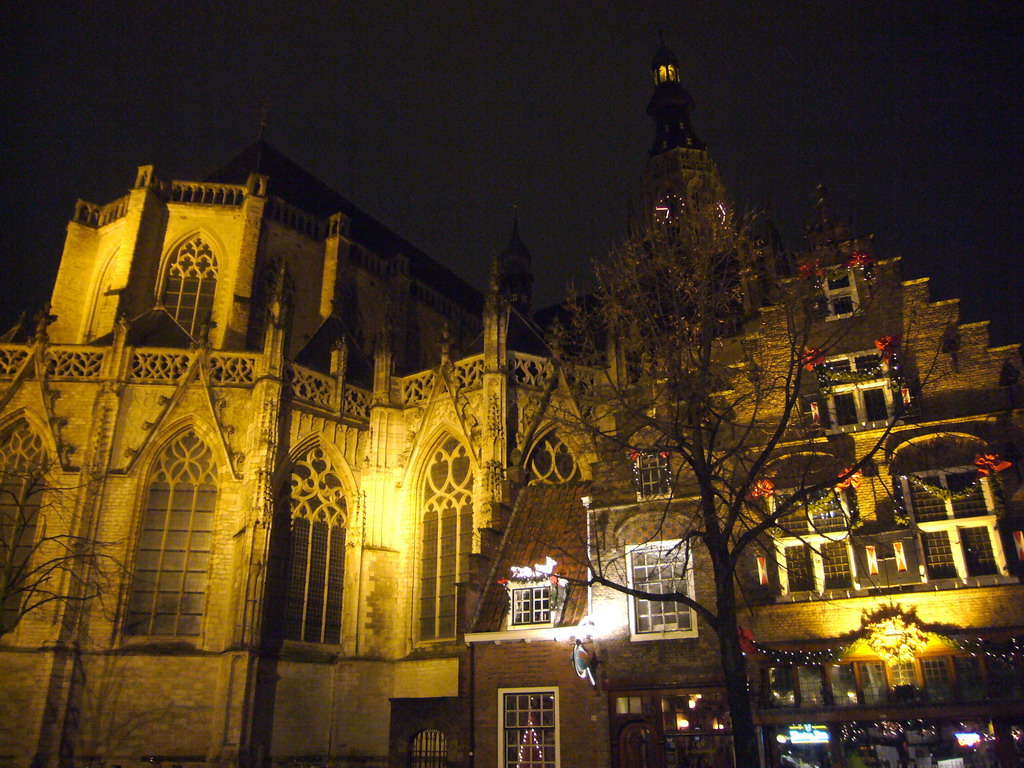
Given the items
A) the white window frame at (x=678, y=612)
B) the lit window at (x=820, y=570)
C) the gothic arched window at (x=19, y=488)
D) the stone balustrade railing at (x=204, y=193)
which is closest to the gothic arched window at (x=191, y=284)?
the stone balustrade railing at (x=204, y=193)

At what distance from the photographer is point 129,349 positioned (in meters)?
22.3

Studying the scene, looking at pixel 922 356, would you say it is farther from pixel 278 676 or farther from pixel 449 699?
pixel 278 676

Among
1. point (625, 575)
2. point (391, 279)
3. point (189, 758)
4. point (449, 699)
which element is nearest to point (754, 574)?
A: point (625, 575)

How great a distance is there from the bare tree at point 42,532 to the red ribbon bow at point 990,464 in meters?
18.0

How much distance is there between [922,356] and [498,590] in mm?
9322

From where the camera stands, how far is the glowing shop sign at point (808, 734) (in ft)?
43.5

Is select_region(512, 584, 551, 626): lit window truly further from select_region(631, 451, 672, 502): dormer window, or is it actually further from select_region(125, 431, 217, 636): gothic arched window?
select_region(125, 431, 217, 636): gothic arched window

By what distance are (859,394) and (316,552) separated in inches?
562

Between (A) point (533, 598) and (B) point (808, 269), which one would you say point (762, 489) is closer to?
(B) point (808, 269)


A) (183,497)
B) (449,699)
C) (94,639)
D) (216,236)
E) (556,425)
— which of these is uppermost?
(216,236)

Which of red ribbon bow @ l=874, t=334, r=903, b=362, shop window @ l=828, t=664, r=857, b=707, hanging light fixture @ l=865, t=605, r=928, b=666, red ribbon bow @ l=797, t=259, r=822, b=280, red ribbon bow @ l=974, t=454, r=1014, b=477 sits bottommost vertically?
shop window @ l=828, t=664, r=857, b=707

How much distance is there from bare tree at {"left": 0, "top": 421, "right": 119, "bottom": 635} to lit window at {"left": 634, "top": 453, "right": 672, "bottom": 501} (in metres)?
12.4

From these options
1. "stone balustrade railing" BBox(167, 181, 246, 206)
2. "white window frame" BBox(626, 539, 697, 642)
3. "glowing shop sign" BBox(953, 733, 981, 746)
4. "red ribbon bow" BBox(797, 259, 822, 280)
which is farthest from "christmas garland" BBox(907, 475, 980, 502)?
"stone balustrade railing" BBox(167, 181, 246, 206)

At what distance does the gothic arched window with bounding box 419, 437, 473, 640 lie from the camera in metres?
21.7
